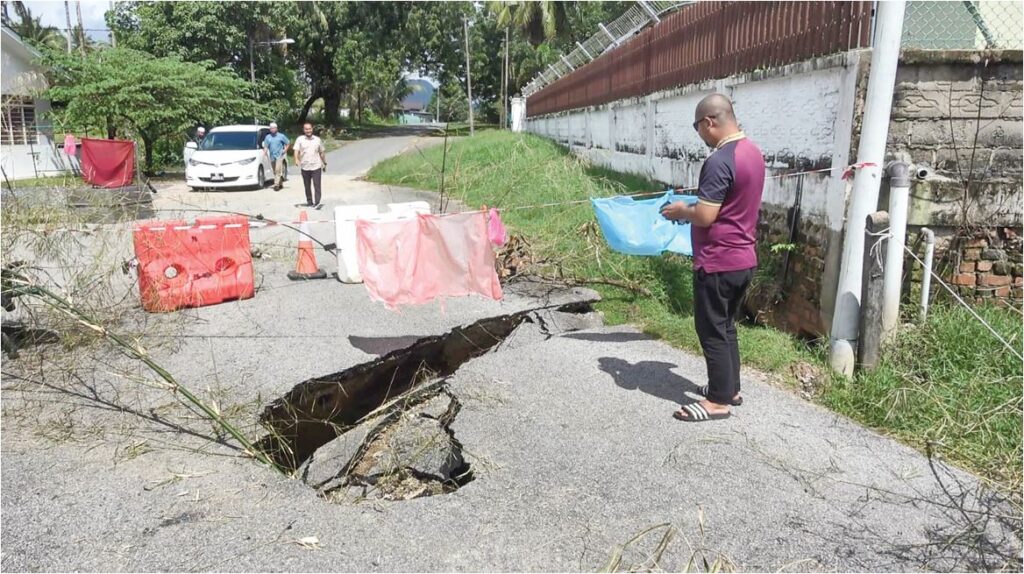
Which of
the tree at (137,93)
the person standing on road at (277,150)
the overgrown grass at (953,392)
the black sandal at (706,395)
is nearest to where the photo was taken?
the overgrown grass at (953,392)

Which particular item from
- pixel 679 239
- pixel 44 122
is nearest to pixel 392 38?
pixel 44 122

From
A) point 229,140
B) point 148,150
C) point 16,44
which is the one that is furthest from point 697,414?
point 16,44

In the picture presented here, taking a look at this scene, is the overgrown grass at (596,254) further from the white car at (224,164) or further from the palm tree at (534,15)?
the palm tree at (534,15)

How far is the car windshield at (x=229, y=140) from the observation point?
17.1 metres

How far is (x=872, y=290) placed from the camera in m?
4.35

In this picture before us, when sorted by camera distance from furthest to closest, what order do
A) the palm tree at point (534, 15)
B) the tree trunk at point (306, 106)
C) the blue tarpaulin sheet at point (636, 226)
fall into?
Result: the tree trunk at point (306, 106) → the palm tree at point (534, 15) → the blue tarpaulin sheet at point (636, 226)

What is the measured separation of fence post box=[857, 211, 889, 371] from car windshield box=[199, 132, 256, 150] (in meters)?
15.6

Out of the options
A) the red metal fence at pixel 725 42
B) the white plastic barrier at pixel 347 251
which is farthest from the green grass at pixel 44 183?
the red metal fence at pixel 725 42

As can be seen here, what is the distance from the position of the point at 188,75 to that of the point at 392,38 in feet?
62.8

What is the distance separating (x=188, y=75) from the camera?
19.4 metres

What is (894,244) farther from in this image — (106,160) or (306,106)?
(306,106)

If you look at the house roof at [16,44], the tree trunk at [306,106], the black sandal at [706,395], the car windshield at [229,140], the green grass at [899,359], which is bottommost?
the black sandal at [706,395]

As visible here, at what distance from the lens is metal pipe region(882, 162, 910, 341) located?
443 cm

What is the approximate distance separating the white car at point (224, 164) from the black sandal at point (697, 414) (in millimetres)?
14441
